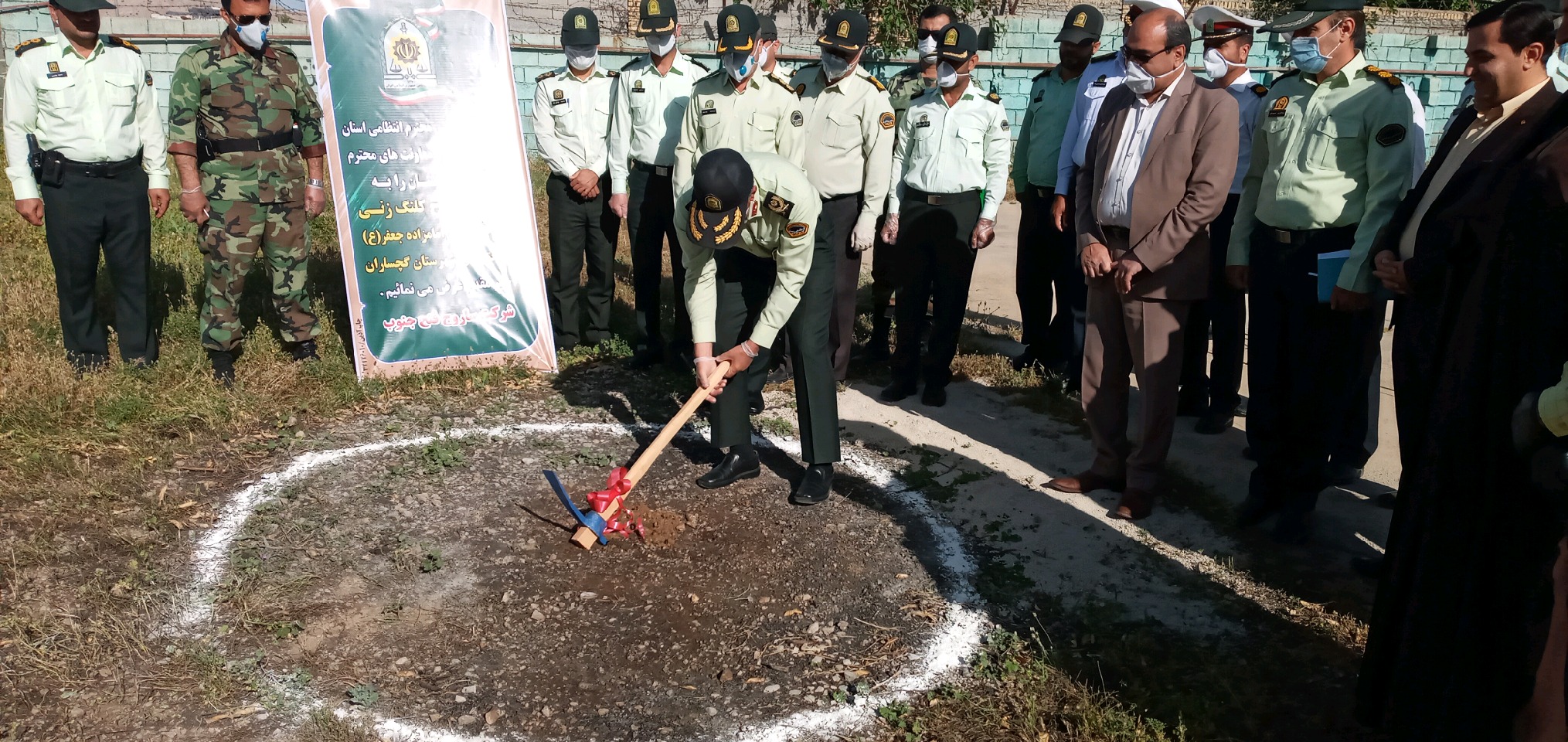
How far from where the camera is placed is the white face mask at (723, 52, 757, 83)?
6164 millimetres

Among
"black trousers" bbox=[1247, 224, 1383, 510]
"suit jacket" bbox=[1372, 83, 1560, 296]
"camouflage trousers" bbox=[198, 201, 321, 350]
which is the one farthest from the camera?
"camouflage trousers" bbox=[198, 201, 321, 350]

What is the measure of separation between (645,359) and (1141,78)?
3.42m

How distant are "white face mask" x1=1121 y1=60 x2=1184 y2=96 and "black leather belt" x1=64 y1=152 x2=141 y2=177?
508 centimetres

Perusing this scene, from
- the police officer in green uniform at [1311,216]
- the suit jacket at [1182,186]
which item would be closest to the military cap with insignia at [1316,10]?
the police officer in green uniform at [1311,216]

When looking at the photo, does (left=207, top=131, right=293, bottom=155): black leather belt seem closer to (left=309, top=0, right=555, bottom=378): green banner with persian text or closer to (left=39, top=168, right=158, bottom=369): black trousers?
(left=309, top=0, right=555, bottom=378): green banner with persian text

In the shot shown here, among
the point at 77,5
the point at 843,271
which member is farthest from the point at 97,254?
the point at 843,271

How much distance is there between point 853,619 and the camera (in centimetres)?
422

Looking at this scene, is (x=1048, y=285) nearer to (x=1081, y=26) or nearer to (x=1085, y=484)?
(x=1081, y=26)

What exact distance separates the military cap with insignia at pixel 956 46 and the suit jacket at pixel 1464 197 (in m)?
2.94

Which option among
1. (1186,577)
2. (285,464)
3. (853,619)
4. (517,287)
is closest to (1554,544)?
(1186,577)

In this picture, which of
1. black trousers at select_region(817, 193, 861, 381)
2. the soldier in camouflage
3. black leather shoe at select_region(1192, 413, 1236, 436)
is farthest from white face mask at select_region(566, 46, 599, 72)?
black leather shoe at select_region(1192, 413, 1236, 436)

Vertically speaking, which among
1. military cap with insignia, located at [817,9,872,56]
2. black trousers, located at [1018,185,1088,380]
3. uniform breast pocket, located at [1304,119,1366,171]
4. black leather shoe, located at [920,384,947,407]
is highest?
military cap with insignia, located at [817,9,872,56]

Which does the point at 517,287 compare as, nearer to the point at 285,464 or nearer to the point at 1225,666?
the point at 285,464

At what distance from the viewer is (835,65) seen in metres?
6.30
